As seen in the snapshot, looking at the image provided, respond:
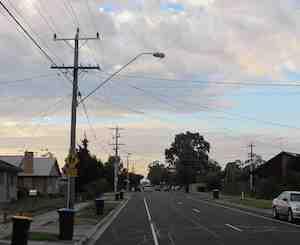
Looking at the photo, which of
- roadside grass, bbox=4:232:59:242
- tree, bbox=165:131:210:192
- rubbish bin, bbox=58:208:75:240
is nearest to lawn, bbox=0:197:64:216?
roadside grass, bbox=4:232:59:242

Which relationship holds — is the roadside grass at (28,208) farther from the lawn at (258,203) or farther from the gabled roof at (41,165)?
the gabled roof at (41,165)

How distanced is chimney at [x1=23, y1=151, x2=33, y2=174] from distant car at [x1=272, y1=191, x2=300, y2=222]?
61840mm

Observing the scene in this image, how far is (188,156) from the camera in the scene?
583 feet

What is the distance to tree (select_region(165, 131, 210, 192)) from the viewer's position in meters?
173

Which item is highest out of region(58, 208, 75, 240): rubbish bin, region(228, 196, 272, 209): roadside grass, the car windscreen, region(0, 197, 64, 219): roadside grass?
the car windscreen

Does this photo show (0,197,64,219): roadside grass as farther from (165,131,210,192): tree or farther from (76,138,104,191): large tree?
(165,131,210,192): tree

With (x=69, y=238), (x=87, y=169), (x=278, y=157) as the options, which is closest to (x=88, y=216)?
(x=69, y=238)

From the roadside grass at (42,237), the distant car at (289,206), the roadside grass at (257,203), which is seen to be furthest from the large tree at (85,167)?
the roadside grass at (42,237)

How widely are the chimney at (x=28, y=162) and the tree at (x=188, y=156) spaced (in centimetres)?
7782

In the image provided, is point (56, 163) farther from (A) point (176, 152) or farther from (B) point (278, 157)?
(A) point (176, 152)

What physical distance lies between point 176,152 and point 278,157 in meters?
97.6

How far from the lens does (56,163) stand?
10081cm

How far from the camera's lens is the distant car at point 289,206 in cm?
3272

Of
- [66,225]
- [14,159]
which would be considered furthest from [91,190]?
[66,225]
